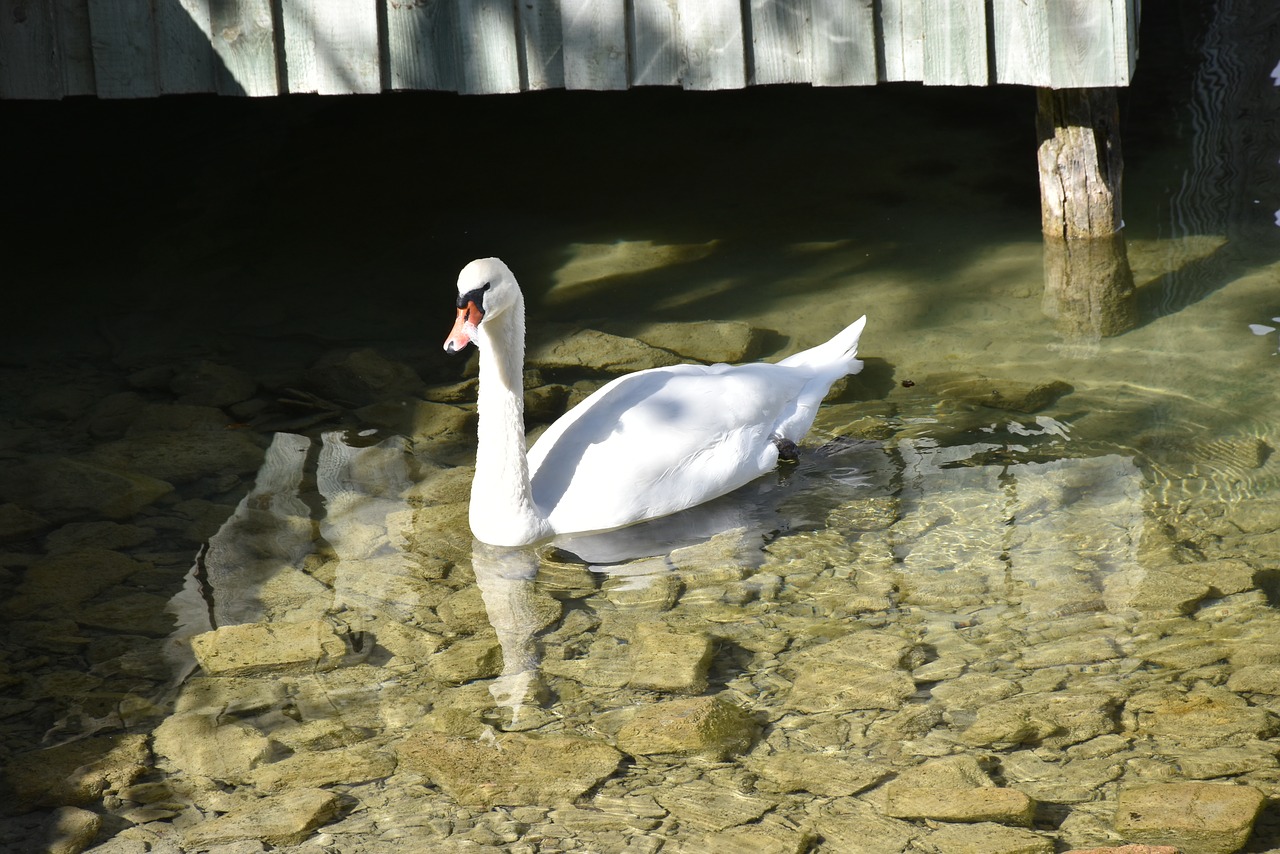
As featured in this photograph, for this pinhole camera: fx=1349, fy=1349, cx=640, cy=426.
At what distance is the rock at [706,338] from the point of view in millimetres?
6422

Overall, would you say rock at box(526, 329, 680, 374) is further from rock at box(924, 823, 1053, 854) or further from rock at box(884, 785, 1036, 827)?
rock at box(924, 823, 1053, 854)

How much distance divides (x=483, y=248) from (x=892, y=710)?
4804 millimetres

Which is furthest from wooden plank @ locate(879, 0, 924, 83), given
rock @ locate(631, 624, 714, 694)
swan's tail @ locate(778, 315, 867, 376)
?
rock @ locate(631, 624, 714, 694)

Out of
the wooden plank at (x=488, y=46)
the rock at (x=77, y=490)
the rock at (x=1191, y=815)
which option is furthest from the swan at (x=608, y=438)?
the rock at (x=1191, y=815)

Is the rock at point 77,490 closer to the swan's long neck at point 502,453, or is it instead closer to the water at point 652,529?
the water at point 652,529

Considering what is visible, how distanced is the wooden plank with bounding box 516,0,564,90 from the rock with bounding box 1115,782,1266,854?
4.25 meters

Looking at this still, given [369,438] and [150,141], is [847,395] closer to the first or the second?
[369,438]

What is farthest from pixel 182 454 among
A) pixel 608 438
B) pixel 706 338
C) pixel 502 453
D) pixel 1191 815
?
pixel 1191 815

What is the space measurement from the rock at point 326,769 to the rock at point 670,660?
0.80 metres

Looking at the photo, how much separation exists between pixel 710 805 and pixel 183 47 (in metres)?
4.66

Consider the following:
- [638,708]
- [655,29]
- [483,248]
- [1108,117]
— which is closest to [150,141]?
[483,248]

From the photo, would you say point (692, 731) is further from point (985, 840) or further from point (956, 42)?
point (956, 42)

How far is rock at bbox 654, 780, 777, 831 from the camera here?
338 centimetres

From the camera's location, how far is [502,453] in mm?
4816
